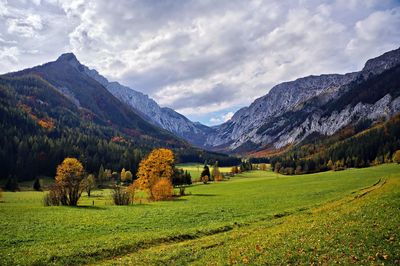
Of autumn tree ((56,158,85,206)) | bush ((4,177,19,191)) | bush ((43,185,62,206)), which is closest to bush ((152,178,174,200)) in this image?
autumn tree ((56,158,85,206))

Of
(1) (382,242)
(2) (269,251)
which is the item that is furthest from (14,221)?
(1) (382,242)

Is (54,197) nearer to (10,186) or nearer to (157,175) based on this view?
(157,175)

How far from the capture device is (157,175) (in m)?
93.0

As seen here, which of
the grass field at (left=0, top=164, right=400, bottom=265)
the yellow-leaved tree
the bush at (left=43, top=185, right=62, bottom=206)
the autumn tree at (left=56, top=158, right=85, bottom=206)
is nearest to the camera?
the grass field at (left=0, top=164, right=400, bottom=265)

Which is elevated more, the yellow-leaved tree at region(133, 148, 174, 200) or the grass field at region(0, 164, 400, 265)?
the yellow-leaved tree at region(133, 148, 174, 200)

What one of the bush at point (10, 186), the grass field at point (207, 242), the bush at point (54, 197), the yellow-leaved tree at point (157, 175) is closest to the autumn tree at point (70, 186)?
the bush at point (54, 197)


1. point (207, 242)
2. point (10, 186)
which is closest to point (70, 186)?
point (207, 242)

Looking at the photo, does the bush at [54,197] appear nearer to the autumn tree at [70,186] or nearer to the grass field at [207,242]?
the autumn tree at [70,186]

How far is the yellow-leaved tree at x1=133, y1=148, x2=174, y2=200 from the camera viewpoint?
294 feet

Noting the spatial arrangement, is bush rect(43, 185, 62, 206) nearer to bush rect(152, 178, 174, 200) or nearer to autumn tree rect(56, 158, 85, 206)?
autumn tree rect(56, 158, 85, 206)

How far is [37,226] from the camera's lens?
38.2 meters

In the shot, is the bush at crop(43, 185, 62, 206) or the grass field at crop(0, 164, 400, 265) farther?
the bush at crop(43, 185, 62, 206)

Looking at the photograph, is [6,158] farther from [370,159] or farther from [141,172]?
[370,159]

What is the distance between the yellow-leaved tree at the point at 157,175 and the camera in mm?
89562
